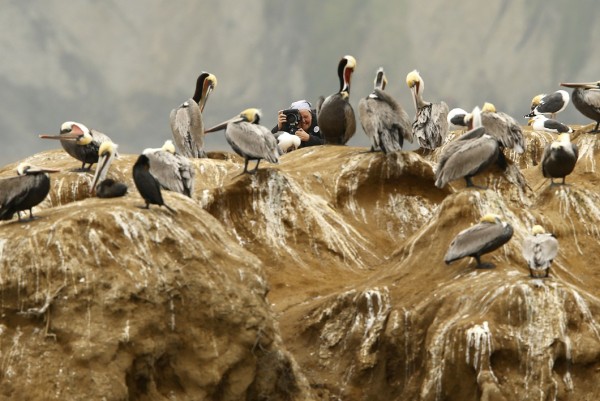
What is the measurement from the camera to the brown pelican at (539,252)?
1797cm

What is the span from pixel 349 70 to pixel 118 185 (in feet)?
38.3

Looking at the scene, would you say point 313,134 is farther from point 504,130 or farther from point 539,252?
point 539,252


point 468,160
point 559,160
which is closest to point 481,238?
point 468,160

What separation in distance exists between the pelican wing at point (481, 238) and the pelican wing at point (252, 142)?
16.1 ft

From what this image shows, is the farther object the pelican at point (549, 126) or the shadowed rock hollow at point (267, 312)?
the pelican at point (549, 126)

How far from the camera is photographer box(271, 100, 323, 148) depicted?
Answer: 98.6ft

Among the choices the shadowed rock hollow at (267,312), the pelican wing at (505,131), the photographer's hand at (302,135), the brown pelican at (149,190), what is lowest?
the shadowed rock hollow at (267,312)

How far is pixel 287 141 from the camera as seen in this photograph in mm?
29609

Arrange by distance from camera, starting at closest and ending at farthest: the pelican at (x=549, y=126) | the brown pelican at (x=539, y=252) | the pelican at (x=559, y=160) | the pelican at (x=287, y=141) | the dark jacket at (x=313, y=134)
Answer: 1. the brown pelican at (x=539, y=252)
2. the pelican at (x=559, y=160)
3. the pelican at (x=287, y=141)
4. the dark jacket at (x=313, y=134)
5. the pelican at (x=549, y=126)

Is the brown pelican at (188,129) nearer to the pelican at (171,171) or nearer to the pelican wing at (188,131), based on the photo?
the pelican wing at (188,131)

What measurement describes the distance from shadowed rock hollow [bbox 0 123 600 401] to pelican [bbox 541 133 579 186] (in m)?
1.26

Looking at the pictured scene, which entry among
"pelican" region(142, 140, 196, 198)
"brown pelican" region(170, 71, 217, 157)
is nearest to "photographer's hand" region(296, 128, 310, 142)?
"brown pelican" region(170, 71, 217, 157)

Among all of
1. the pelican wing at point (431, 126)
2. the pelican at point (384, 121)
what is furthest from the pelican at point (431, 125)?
the pelican at point (384, 121)

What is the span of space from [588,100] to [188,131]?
8178 mm
